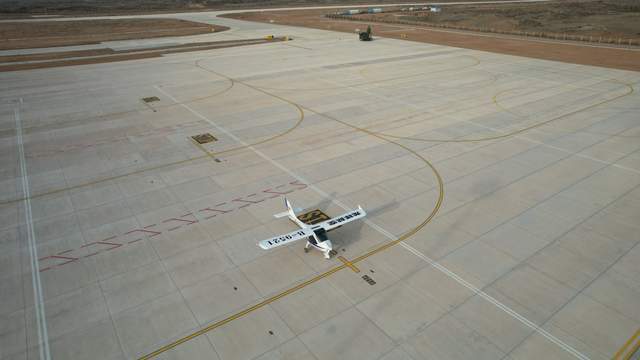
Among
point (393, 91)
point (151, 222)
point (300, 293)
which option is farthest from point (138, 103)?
point (300, 293)

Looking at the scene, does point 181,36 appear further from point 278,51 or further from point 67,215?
point 67,215

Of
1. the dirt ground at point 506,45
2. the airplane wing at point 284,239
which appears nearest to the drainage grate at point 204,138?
the airplane wing at point 284,239

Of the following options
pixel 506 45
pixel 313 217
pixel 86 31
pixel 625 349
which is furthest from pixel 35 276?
pixel 86 31

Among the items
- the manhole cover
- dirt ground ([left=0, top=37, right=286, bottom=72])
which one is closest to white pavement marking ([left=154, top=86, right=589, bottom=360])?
the manhole cover

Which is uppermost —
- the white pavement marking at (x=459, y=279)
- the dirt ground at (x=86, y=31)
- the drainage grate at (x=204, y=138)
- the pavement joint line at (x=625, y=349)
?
the dirt ground at (x=86, y=31)

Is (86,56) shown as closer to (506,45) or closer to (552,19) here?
(506,45)

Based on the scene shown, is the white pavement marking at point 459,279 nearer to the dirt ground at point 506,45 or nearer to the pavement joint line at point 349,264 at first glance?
the pavement joint line at point 349,264
